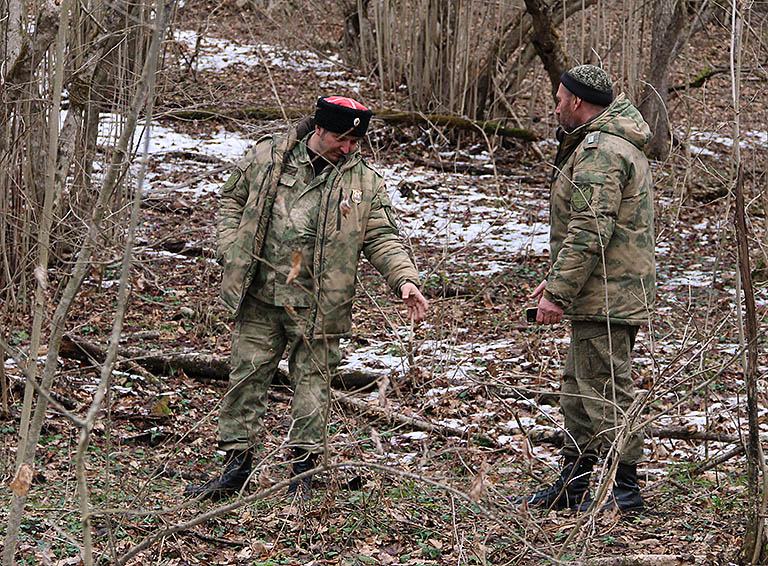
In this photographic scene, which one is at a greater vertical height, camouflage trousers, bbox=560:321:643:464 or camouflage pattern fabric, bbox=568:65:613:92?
camouflage pattern fabric, bbox=568:65:613:92

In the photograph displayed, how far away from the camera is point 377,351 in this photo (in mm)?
6887

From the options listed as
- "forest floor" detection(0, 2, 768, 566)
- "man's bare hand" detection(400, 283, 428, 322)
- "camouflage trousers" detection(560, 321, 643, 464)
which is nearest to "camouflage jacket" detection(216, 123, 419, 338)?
"man's bare hand" detection(400, 283, 428, 322)

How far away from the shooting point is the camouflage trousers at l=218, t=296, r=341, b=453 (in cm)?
434

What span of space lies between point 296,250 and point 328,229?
201 millimetres

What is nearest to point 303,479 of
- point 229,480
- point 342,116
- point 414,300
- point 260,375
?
point 229,480

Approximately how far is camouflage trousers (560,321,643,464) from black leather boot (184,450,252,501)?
64.6 inches

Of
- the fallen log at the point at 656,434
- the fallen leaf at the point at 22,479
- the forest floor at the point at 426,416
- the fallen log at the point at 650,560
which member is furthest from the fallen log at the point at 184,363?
the fallen leaf at the point at 22,479

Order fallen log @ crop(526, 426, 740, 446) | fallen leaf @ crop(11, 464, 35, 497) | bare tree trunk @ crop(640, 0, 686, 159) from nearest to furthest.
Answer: fallen leaf @ crop(11, 464, 35, 497)
fallen log @ crop(526, 426, 740, 446)
bare tree trunk @ crop(640, 0, 686, 159)

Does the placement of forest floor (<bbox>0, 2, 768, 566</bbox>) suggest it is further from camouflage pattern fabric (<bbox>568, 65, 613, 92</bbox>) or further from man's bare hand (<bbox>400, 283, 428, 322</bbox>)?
camouflage pattern fabric (<bbox>568, 65, 613, 92</bbox>)

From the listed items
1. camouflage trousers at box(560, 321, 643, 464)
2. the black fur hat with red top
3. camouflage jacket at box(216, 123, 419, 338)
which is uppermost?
the black fur hat with red top

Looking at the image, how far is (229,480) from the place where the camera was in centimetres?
424

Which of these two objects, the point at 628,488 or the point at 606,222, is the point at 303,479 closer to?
the point at 628,488

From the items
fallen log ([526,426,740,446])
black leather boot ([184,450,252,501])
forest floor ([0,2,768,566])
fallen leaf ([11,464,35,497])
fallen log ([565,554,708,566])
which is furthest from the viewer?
fallen log ([526,426,740,446])

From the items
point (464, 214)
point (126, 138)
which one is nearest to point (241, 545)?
point (126, 138)
